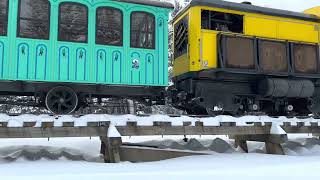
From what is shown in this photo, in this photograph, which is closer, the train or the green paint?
the green paint

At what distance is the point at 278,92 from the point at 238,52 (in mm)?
1463

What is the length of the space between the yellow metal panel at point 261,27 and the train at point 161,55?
1.0 inches

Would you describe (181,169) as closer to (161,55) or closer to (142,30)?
(161,55)

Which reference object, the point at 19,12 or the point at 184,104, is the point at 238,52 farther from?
the point at 19,12

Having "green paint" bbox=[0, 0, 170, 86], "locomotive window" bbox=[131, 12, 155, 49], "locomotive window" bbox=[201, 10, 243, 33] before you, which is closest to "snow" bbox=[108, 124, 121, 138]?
"green paint" bbox=[0, 0, 170, 86]

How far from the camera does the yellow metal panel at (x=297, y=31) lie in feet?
37.1

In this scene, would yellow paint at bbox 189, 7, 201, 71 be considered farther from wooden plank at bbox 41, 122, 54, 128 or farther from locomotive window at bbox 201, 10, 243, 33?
wooden plank at bbox 41, 122, 54, 128

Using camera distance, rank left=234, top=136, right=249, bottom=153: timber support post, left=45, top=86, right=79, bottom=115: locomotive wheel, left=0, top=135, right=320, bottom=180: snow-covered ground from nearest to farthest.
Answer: left=0, top=135, right=320, bottom=180: snow-covered ground
left=45, top=86, right=79, bottom=115: locomotive wheel
left=234, top=136, right=249, bottom=153: timber support post

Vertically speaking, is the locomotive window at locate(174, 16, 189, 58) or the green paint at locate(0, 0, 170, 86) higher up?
the locomotive window at locate(174, 16, 189, 58)

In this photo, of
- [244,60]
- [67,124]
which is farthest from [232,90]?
[67,124]

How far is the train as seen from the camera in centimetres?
870

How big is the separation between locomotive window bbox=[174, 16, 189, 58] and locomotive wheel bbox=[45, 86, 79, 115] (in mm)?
3387

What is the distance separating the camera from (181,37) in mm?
11219

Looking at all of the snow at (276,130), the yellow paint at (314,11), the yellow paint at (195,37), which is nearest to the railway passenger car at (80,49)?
the yellow paint at (195,37)
